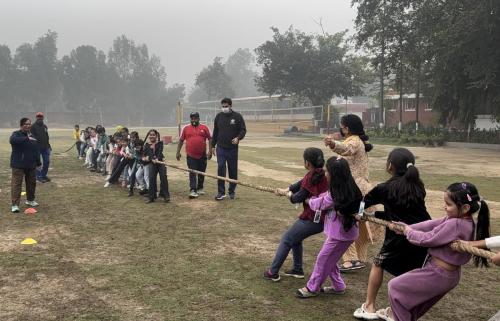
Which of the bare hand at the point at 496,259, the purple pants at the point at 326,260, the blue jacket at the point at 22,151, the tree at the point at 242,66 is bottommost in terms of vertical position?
the purple pants at the point at 326,260

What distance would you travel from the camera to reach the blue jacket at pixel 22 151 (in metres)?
9.20

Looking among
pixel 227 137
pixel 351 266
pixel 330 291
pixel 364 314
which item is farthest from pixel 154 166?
pixel 364 314

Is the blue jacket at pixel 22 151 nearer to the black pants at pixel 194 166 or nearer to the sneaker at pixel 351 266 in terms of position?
the black pants at pixel 194 166

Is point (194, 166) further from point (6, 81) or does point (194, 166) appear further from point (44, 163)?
point (6, 81)

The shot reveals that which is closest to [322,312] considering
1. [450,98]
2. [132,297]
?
[132,297]

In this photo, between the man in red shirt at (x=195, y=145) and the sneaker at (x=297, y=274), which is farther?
the man in red shirt at (x=195, y=145)

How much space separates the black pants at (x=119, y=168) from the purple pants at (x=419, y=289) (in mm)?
9427

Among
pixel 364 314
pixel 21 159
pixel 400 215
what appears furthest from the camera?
pixel 21 159

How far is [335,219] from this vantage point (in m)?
4.81

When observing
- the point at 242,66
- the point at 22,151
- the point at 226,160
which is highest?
the point at 242,66

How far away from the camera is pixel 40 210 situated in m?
9.50

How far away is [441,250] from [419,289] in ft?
1.19

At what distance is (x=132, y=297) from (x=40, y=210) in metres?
5.57

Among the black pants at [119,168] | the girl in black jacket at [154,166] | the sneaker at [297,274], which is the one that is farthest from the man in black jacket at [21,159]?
the sneaker at [297,274]
